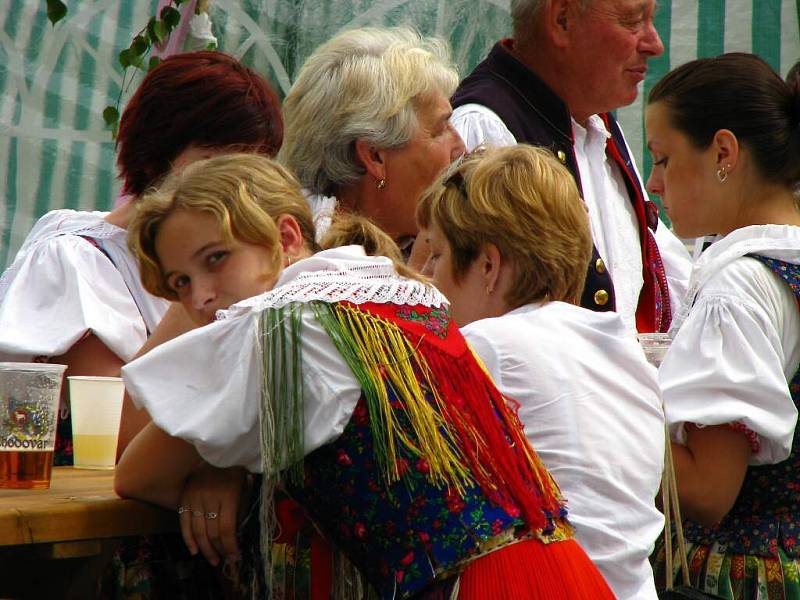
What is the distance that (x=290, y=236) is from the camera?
1.98 m

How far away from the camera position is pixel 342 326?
1.57 meters

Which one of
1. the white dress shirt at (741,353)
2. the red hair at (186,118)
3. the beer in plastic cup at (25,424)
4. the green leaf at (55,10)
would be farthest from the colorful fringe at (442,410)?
the green leaf at (55,10)

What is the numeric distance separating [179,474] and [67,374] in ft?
2.60

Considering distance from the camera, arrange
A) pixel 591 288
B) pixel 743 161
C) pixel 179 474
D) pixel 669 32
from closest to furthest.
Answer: pixel 179 474 < pixel 743 161 < pixel 591 288 < pixel 669 32

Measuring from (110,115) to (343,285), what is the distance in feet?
7.98

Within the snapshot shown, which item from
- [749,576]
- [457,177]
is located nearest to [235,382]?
[457,177]

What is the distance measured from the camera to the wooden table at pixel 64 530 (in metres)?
1.56

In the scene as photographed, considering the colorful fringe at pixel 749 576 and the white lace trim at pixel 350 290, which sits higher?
the white lace trim at pixel 350 290

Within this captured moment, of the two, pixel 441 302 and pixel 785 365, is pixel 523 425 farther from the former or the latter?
pixel 785 365

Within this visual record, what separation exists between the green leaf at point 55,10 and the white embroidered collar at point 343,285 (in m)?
2.19

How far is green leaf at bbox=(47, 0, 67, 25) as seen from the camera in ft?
11.9

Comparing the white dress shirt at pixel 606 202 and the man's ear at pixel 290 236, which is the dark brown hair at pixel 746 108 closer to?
the white dress shirt at pixel 606 202

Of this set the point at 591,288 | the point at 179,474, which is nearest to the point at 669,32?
the point at 591,288

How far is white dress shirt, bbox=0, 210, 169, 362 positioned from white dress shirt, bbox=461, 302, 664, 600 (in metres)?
0.88
